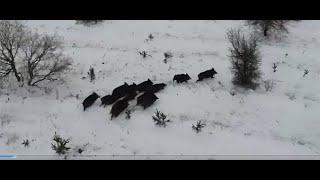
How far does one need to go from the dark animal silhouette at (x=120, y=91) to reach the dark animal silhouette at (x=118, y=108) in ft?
2.22

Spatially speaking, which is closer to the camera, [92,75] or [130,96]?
[130,96]

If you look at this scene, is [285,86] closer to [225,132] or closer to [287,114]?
[287,114]

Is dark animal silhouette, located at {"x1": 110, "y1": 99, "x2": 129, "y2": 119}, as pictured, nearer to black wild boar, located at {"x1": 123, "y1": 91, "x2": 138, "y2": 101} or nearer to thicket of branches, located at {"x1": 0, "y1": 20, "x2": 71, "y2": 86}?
black wild boar, located at {"x1": 123, "y1": 91, "x2": 138, "y2": 101}

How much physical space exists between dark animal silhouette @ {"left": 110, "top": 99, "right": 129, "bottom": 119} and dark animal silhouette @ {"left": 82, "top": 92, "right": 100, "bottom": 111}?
1.05 m

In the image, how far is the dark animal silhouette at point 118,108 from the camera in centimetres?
1476

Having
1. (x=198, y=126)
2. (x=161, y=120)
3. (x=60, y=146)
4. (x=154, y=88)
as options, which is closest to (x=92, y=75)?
(x=154, y=88)

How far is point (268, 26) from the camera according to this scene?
21.2 metres

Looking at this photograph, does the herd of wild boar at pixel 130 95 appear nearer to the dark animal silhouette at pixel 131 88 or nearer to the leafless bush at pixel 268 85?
the dark animal silhouette at pixel 131 88

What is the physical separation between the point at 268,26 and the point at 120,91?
31.2 feet

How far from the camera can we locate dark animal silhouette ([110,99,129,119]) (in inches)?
581

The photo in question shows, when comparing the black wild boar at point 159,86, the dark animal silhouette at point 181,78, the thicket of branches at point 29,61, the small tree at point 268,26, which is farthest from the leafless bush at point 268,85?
the thicket of branches at point 29,61

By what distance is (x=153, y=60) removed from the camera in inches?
A: 745

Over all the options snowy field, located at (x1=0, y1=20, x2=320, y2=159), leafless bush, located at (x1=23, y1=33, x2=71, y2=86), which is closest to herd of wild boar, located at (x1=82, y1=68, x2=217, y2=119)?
snowy field, located at (x1=0, y1=20, x2=320, y2=159)

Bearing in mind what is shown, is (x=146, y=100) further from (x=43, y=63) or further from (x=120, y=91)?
(x=43, y=63)
